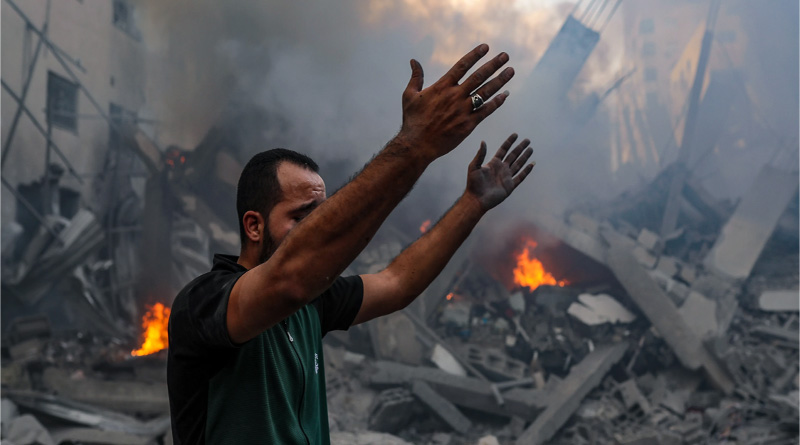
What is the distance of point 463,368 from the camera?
8.03 meters

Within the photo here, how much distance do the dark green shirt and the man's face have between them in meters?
0.13

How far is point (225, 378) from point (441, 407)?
6243 mm

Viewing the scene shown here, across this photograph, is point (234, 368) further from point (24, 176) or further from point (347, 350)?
point (24, 176)

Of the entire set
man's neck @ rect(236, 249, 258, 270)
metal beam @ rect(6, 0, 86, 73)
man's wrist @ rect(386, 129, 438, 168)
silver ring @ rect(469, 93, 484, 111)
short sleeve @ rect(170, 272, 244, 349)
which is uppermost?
silver ring @ rect(469, 93, 484, 111)

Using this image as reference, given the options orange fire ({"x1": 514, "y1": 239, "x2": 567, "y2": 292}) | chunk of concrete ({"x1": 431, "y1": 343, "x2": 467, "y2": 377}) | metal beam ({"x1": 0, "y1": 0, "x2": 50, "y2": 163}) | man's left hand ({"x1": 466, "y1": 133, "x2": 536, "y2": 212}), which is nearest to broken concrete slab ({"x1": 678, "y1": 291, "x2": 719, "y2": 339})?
orange fire ({"x1": 514, "y1": 239, "x2": 567, "y2": 292})

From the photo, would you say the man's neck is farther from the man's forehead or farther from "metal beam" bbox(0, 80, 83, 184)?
"metal beam" bbox(0, 80, 83, 184)

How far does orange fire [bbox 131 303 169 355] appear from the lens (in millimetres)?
8766

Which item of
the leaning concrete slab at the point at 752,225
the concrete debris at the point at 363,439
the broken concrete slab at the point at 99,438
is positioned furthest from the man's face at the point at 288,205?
the leaning concrete slab at the point at 752,225

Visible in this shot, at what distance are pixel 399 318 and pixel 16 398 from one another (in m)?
5.24

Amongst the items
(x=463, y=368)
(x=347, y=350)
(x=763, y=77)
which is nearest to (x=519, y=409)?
(x=463, y=368)

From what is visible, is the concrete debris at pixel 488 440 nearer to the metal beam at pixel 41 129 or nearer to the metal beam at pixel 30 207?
the metal beam at pixel 30 207

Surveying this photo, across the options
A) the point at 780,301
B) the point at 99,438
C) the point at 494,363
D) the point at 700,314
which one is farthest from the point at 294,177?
the point at 780,301

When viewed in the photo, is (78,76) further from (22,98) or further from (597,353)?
(597,353)

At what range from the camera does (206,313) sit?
121 centimetres
